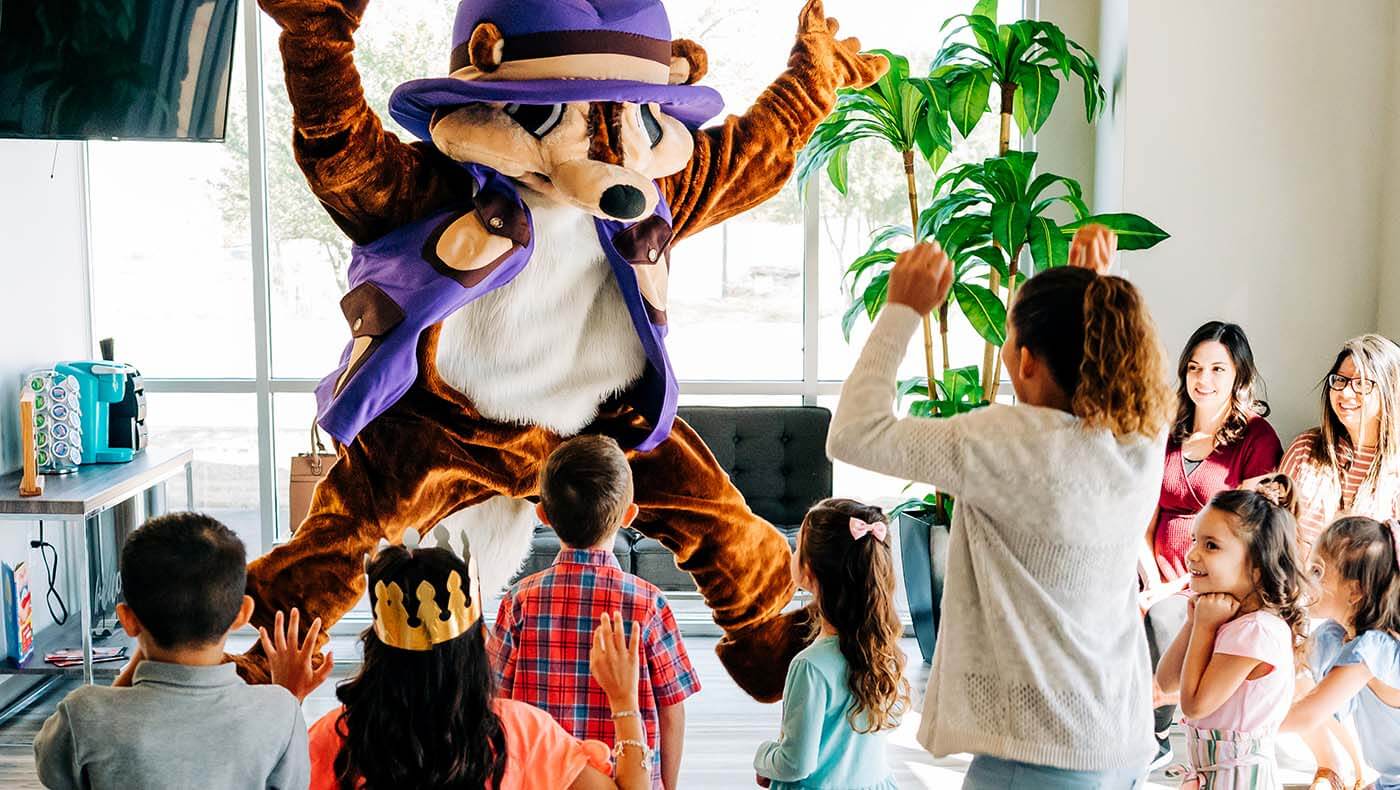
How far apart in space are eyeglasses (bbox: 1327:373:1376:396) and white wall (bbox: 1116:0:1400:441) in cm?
75

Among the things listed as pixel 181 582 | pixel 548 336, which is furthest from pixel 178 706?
pixel 548 336

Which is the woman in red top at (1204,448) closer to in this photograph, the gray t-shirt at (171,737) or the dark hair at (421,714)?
the dark hair at (421,714)

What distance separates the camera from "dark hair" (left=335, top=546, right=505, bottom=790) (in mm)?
1326

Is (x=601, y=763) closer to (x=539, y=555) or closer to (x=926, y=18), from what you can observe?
(x=539, y=555)

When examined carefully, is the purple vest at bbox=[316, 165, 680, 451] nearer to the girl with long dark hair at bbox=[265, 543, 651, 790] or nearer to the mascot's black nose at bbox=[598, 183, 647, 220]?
the mascot's black nose at bbox=[598, 183, 647, 220]

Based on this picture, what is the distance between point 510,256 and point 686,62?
391 millimetres

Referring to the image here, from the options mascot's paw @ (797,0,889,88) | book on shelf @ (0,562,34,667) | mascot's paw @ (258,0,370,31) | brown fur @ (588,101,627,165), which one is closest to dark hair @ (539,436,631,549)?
brown fur @ (588,101,627,165)

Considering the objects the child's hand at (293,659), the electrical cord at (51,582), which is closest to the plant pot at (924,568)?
the child's hand at (293,659)

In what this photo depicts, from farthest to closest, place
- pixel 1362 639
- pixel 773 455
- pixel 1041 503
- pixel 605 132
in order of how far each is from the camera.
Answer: pixel 773 455 → pixel 1362 639 → pixel 605 132 → pixel 1041 503

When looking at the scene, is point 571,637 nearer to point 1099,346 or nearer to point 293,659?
point 293,659

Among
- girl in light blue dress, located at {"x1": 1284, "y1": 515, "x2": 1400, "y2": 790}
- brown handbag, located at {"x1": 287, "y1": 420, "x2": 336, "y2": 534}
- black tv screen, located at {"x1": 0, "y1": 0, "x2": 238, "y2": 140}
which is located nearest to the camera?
girl in light blue dress, located at {"x1": 1284, "y1": 515, "x2": 1400, "y2": 790}

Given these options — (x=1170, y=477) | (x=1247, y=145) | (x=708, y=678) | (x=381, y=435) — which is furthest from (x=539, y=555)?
(x=1247, y=145)

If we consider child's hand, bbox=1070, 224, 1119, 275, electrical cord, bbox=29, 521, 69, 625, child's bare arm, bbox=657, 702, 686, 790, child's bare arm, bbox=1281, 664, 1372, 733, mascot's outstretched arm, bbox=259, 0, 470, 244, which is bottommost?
electrical cord, bbox=29, 521, 69, 625

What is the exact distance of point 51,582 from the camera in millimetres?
3846
